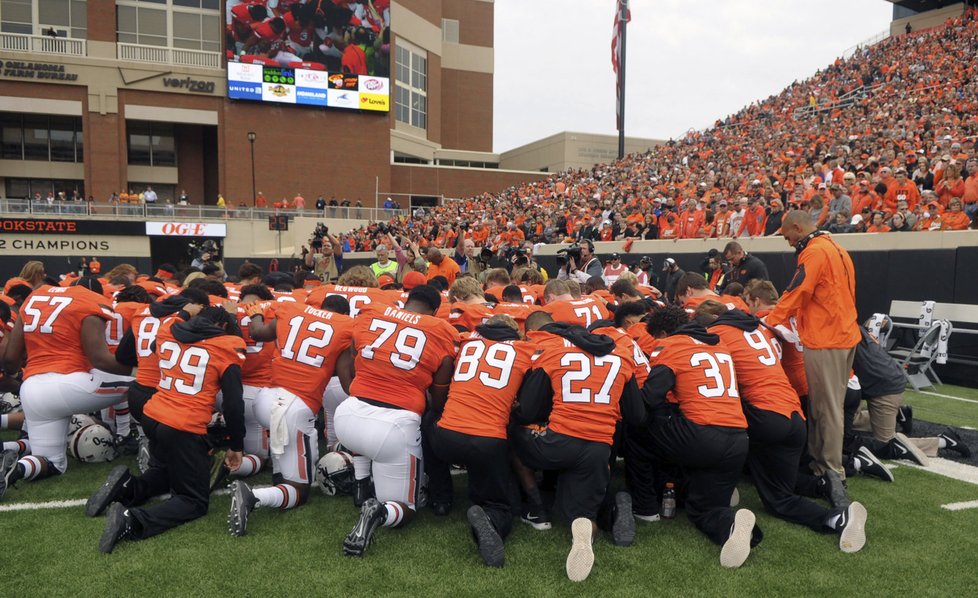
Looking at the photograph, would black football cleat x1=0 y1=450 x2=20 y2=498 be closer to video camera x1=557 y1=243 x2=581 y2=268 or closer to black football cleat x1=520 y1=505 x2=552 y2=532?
black football cleat x1=520 y1=505 x2=552 y2=532

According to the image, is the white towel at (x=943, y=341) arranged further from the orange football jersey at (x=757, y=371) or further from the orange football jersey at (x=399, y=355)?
the orange football jersey at (x=399, y=355)

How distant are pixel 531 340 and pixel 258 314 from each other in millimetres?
2223

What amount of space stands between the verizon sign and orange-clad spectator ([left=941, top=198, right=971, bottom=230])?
96.8ft

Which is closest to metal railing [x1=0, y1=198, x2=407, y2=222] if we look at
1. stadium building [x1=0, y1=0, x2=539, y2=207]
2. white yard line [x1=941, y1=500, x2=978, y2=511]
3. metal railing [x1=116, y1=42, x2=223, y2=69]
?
stadium building [x1=0, y1=0, x2=539, y2=207]

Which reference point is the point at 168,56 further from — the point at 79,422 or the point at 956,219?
the point at 956,219

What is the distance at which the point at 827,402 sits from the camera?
5066 millimetres

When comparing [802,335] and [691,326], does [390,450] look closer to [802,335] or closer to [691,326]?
[691,326]

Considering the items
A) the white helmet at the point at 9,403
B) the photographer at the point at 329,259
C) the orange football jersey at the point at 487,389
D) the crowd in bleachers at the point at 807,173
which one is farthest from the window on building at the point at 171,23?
the orange football jersey at the point at 487,389

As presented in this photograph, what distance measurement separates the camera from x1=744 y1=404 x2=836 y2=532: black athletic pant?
14.9ft

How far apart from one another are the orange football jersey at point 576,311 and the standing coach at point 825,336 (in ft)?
5.42

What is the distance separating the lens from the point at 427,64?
156ft

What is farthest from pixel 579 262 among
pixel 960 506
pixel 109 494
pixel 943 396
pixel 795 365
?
pixel 109 494

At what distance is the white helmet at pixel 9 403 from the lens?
729 cm

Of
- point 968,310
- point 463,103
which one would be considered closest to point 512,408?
point 968,310
